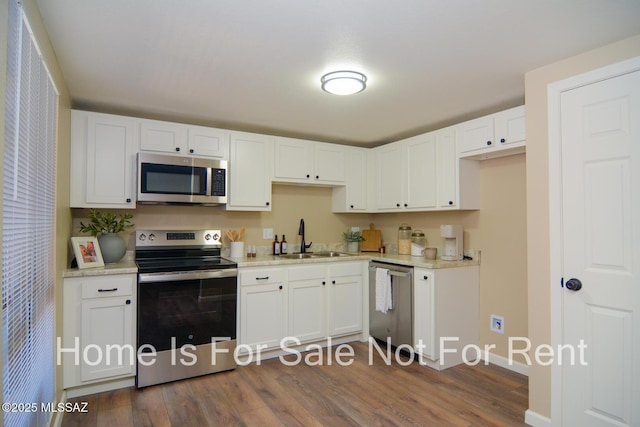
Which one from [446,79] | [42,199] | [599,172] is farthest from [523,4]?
[42,199]

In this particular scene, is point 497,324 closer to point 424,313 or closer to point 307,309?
point 424,313

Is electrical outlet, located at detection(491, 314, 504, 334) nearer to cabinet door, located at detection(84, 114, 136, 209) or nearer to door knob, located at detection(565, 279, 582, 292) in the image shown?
door knob, located at detection(565, 279, 582, 292)

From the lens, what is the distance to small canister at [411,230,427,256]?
3.75m

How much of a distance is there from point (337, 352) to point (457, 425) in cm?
143

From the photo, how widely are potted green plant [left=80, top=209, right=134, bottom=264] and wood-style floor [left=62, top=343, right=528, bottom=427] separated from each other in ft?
3.48

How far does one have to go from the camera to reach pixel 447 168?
10.9ft

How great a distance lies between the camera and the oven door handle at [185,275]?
2.76m

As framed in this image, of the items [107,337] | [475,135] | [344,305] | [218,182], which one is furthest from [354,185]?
[107,337]

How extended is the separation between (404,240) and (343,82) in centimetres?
210

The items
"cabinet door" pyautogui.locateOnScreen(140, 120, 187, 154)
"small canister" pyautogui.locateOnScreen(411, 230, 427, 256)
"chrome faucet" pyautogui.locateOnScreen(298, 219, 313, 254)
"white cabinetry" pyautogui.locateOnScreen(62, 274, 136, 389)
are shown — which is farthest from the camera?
"chrome faucet" pyautogui.locateOnScreen(298, 219, 313, 254)

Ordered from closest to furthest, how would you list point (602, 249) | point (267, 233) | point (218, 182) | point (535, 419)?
point (602, 249), point (535, 419), point (218, 182), point (267, 233)

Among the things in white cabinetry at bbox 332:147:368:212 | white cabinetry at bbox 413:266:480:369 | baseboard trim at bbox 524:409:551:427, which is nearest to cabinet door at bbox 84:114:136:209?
white cabinetry at bbox 332:147:368:212

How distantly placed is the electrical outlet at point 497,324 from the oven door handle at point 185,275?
2333mm

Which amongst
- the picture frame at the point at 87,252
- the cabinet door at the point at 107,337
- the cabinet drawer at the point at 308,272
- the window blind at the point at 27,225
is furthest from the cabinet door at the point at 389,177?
the window blind at the point at 27,225
